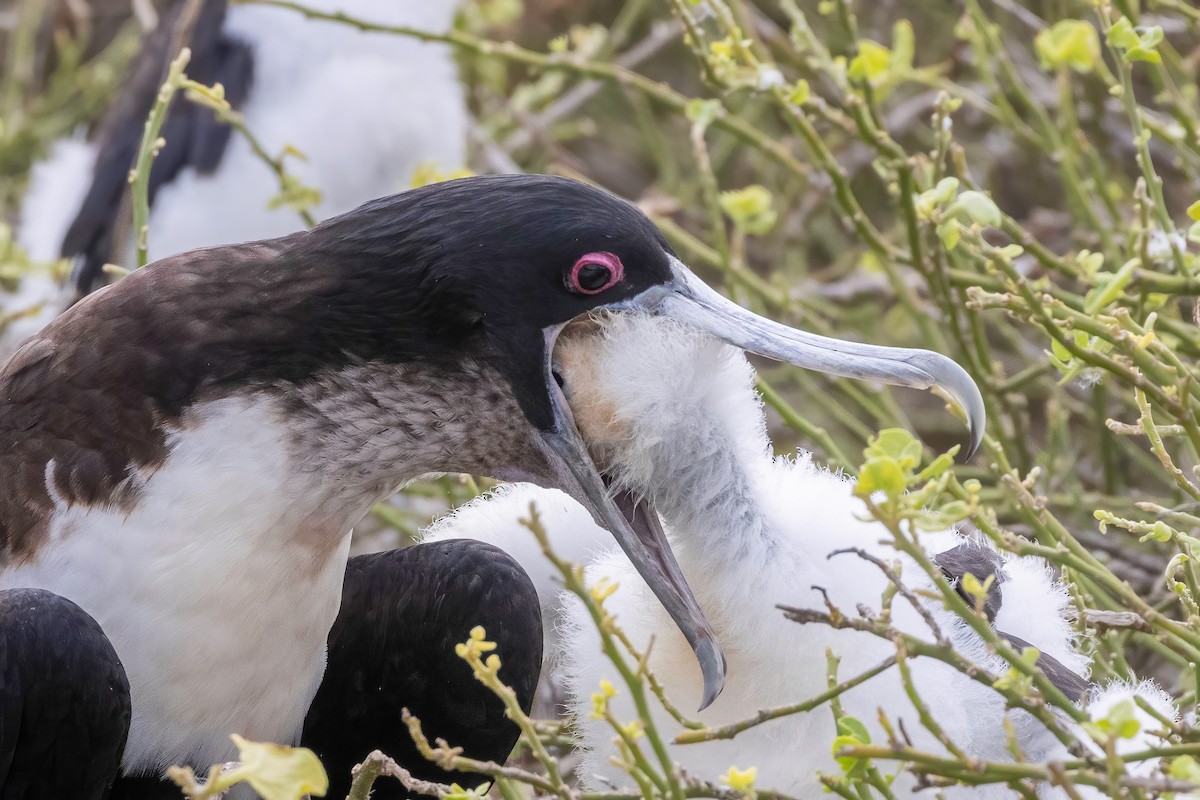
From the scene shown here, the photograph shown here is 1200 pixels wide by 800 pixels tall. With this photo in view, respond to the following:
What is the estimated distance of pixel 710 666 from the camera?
52.6 inches

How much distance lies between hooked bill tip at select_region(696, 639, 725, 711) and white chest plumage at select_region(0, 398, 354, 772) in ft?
1.15

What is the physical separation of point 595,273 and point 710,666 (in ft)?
1.13

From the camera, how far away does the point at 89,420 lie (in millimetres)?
1414

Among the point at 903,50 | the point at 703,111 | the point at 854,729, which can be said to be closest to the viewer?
the point at 854,729

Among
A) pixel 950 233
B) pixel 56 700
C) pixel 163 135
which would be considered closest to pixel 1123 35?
pixel 950 233

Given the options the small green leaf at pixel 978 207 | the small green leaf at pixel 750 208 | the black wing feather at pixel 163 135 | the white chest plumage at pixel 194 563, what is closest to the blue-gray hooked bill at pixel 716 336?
the small green leaf at pixel 978 207

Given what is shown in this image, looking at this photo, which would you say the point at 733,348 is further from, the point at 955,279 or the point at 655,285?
the point at 955,279

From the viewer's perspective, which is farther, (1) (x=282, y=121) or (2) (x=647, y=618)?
(1) (x=282, y=121)

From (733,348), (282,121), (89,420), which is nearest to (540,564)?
(733,348)

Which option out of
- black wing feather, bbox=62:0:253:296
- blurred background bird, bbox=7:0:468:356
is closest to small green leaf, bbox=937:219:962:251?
blurred background bird, bbox=7:0:468:356

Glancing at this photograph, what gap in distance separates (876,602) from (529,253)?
1.39 ft

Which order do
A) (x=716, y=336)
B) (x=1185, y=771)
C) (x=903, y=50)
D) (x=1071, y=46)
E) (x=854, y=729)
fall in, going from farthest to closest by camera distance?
1. (x=903, y=50)
2. (x=1071, y=46)
3. (x=716, y=336)
4. (x=854, y=729)
5. (x=1185, y=771)

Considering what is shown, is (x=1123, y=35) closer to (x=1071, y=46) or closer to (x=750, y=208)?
(x=1071, y=46)

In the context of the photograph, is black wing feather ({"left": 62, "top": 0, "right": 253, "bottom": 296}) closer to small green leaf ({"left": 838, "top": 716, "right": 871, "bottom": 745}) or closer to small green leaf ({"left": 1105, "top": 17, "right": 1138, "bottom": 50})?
small green leaf ({"left": 1105, "top": 17, "right": 1138, "bottom": 50})
